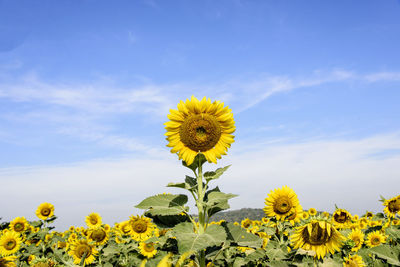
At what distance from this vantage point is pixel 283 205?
5.85m

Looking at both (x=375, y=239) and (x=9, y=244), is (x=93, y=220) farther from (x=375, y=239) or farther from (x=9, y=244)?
(x=375, y=239)

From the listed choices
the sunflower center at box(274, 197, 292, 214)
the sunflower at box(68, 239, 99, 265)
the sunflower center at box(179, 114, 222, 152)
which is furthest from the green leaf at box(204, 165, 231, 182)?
the sunflower at box(68, 239, 99, 265)

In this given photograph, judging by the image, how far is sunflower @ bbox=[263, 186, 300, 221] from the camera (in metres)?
5.84

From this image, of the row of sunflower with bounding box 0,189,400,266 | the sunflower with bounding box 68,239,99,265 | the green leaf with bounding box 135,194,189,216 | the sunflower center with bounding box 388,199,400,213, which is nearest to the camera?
the green leaf with bounding box 135,194,189,216

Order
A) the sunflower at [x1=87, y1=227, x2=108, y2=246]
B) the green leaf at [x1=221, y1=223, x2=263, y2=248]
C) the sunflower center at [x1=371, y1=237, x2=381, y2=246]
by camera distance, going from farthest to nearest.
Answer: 1. the sunflower at [x1=87, y1=227, x2=108, y2=246]
2. the sunflower center at [x1=371, y1=237, x2=381, y2=246]
3. the green leaf at [x1=221, y1=223, x2=263, y2=248]

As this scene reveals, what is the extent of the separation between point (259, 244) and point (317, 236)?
77 cm

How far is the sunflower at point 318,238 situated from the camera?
3650mm

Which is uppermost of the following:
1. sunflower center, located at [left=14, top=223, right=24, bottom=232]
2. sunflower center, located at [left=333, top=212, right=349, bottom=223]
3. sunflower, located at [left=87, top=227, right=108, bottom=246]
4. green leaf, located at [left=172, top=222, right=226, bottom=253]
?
sunflower center, located at [left=333, top=212, right=349, bottom=223]

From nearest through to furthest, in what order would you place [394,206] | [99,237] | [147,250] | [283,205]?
1. [283,205]
2. [147,250]
3. [394,206]
4. [99,237]

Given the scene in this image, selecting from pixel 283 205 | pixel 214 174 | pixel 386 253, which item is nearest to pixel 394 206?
pixel 386 253

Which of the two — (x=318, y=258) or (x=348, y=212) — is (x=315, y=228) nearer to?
(x=318, y=258)

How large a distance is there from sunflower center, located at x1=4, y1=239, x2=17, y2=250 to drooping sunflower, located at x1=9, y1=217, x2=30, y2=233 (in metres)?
1.43

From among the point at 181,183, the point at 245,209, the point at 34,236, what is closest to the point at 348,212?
the point at 181,183

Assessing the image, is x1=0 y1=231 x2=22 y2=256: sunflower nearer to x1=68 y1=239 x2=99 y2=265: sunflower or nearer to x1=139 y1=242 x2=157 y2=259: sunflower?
x1=68 y1=239 x2=99 y2=265: sunflower
